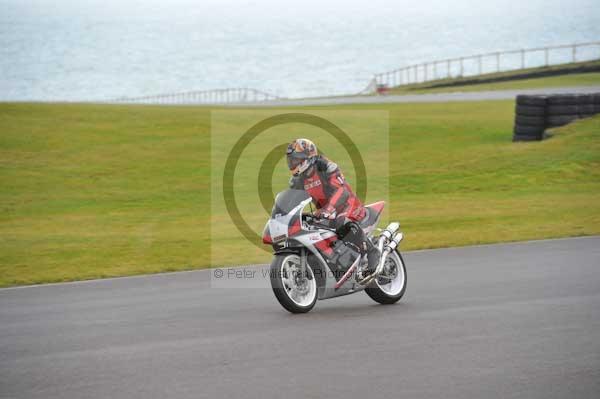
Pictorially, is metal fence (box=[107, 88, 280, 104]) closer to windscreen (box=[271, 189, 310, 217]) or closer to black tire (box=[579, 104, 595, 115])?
black tire (box=[579, 104, 595, 115])

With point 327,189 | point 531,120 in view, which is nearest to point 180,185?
point 531,120

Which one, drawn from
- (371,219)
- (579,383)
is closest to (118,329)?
(371,219)

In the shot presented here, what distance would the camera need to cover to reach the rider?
935cm

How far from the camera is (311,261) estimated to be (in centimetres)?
948

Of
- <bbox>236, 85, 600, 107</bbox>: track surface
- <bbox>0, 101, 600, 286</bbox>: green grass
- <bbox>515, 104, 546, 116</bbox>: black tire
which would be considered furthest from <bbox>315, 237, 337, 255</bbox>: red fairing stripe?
<bbox>236, 85, 600, 107</bbox>: track surface

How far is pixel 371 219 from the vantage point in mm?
10133

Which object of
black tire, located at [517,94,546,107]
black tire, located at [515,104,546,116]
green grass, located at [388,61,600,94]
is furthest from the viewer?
green grass, located at [388,61,600,94]

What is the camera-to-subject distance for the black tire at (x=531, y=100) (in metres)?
27.1

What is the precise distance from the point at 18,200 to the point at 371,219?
49.5ft

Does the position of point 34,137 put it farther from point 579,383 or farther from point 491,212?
point 579,383

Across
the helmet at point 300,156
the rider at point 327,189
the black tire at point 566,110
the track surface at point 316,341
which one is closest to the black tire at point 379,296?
the track surface at point 316,341

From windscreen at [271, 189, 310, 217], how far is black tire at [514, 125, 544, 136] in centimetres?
2047

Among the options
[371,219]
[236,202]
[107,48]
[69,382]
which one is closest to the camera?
[69,382]

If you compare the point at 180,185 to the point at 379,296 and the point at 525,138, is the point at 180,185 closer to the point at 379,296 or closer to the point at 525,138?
the point at 525,138
